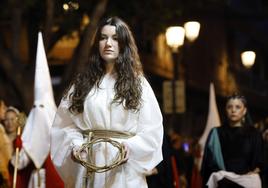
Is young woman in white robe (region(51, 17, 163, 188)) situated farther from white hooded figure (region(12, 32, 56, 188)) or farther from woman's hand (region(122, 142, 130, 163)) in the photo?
white hooded figure (region(12, 32, 56, 188))

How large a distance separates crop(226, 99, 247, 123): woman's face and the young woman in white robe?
14.0ft

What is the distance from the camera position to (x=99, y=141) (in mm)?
5324

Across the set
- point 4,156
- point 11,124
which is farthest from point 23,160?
point 11,124

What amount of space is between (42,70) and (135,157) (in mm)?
5035

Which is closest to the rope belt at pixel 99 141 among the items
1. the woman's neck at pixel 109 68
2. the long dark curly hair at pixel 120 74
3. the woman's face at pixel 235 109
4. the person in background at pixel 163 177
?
the long dark curly hair at pixel 120 74

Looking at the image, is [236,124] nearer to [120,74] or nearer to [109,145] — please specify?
[120,74]

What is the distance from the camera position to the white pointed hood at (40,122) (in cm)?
1012

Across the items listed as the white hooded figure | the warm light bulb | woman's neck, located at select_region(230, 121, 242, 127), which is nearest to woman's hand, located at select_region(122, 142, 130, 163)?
woman's neck, located at select_region(230, 121, 242, 127)

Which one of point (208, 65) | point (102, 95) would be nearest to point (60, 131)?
point (102, 95)

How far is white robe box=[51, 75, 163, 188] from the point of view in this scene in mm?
5387

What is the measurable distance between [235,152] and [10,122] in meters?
3.01

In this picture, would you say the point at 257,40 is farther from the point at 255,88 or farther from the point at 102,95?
the point at 102,95

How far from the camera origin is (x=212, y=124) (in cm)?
1430

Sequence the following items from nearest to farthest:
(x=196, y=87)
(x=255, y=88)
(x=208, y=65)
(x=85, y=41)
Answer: (x=85, y=41)
(x=196, y=87)
(x=208, y=65)
(x=255, y=88)
